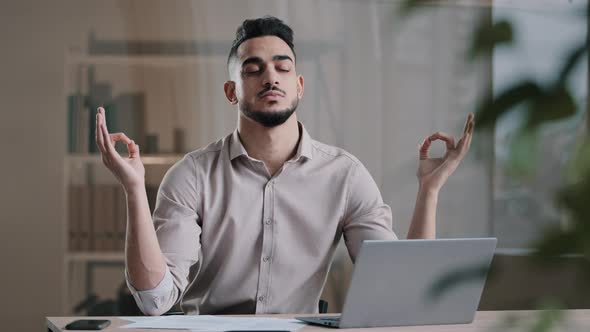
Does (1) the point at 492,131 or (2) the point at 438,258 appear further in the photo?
(2) the point at 438,258

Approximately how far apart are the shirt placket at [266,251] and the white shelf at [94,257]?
6.34ft

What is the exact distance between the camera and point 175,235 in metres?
2.13

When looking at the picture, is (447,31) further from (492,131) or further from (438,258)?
(492,131)

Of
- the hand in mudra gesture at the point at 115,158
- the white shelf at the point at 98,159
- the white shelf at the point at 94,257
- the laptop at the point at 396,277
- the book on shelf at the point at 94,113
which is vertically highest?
the book on shelf at the point at 94,113

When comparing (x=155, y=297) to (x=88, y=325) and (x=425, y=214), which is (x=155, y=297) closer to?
(x=88, y=325)

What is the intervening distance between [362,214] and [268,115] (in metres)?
0.37

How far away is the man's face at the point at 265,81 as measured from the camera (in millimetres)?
2320

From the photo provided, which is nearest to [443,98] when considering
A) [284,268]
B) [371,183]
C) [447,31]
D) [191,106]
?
[447,31]

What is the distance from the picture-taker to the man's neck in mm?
2336

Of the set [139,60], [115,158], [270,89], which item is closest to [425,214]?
[270,89]

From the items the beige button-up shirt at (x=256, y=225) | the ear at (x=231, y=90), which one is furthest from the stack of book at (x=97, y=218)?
the beige button-up shirt at (x=256, y=225)

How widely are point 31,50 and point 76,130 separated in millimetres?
428

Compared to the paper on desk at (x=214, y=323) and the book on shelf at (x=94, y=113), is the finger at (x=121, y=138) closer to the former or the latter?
the paper on desk at (x=214, y=323)

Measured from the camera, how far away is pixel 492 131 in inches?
9.3
